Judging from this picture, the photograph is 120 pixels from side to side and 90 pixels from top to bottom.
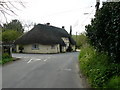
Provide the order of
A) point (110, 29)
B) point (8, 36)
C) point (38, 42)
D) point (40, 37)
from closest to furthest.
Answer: point (110, 29), point (38, 42), point (40, 37), point (8, 36)

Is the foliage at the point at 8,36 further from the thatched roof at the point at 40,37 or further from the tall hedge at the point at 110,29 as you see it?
the tall hedge at the point at 110,29

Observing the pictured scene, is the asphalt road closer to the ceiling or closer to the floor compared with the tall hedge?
closer to the floor

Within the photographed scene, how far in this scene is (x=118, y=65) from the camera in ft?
32.0

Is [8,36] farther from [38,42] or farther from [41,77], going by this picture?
[41,77]

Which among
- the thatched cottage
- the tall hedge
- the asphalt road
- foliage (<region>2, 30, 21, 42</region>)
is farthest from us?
foliage (<region>2, 30, 21, 42</region>)

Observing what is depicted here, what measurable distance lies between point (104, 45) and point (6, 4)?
7.29 meters

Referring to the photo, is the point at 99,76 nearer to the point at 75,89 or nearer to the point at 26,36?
the point at 75,89

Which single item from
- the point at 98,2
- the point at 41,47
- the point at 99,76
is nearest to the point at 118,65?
the point at 99,76

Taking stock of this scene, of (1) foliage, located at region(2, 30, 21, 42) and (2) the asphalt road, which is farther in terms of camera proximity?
(1) foliage, located at region(2, 30, 21, 42)

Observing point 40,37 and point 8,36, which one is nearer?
point 40,37

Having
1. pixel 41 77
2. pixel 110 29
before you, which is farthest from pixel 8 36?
pixel 110 29

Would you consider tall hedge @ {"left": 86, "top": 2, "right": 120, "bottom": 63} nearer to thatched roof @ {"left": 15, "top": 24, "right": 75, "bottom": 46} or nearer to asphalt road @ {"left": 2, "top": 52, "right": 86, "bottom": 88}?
asphalt road @ {"left": 2, "top": 52, "right": 86, "bottom": 88}

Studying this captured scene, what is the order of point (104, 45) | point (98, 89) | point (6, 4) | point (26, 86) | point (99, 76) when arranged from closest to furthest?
point (98, 89), point (99, 76), point (26, 86), point (104, 45), point (6, 4)

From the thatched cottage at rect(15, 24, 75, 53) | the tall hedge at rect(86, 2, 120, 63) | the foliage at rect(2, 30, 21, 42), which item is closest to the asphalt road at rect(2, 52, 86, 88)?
the tall hedge at rect(86, 2, 120, 63)
